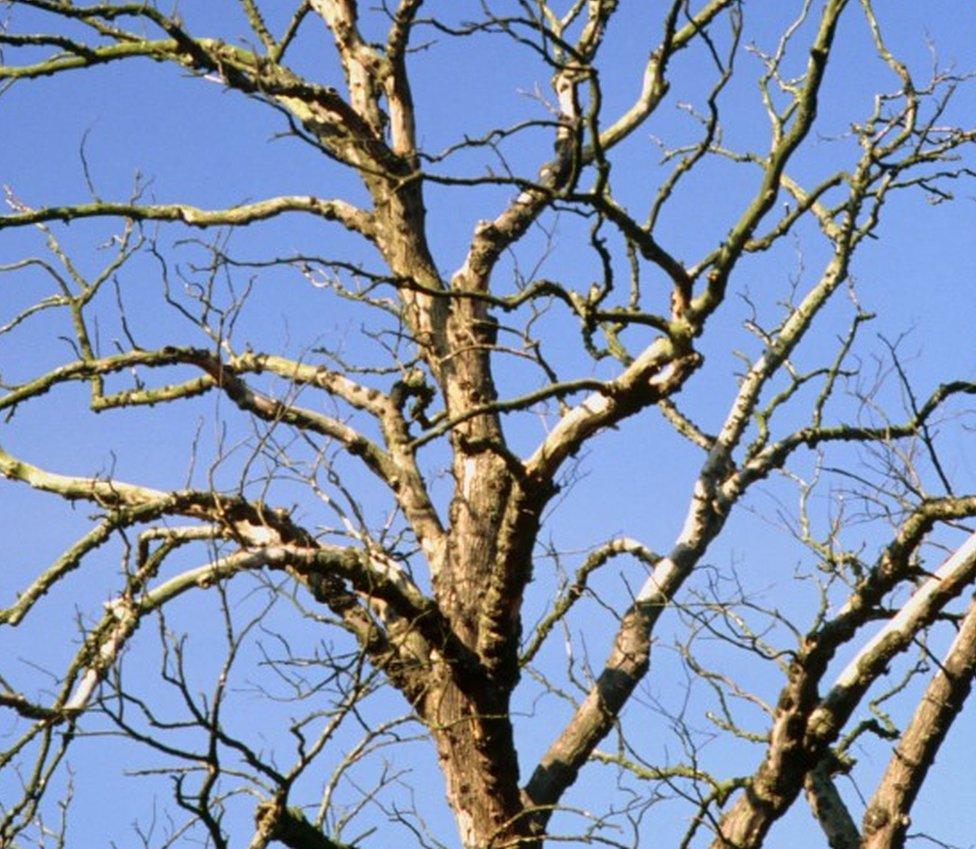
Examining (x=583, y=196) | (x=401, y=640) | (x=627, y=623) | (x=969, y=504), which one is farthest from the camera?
(x=627, y=623)

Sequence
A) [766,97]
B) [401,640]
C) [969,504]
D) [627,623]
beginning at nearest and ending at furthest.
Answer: [969,504], [401,640], [627,623], [766,97]

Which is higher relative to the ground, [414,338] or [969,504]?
[414,338]

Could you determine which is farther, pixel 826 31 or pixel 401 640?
pixel 401 640

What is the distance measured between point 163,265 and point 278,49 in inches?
74.0

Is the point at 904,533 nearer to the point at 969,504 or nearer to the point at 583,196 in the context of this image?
the point at 969,504

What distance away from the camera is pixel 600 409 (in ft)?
25.0

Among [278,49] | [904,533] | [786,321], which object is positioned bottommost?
[904,533]

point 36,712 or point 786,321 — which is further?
point 786,321

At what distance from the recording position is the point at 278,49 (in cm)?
1061

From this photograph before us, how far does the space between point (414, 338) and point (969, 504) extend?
377 centimetres

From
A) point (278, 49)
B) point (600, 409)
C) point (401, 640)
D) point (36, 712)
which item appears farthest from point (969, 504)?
point (278, 49)

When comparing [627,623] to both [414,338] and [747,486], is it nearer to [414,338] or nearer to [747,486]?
[747,486]

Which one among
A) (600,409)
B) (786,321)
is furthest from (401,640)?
(786,321)

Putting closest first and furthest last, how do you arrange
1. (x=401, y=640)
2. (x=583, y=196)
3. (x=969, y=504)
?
(x=583, y=196) < (x=969, y=504) < (x=401, y=640)
